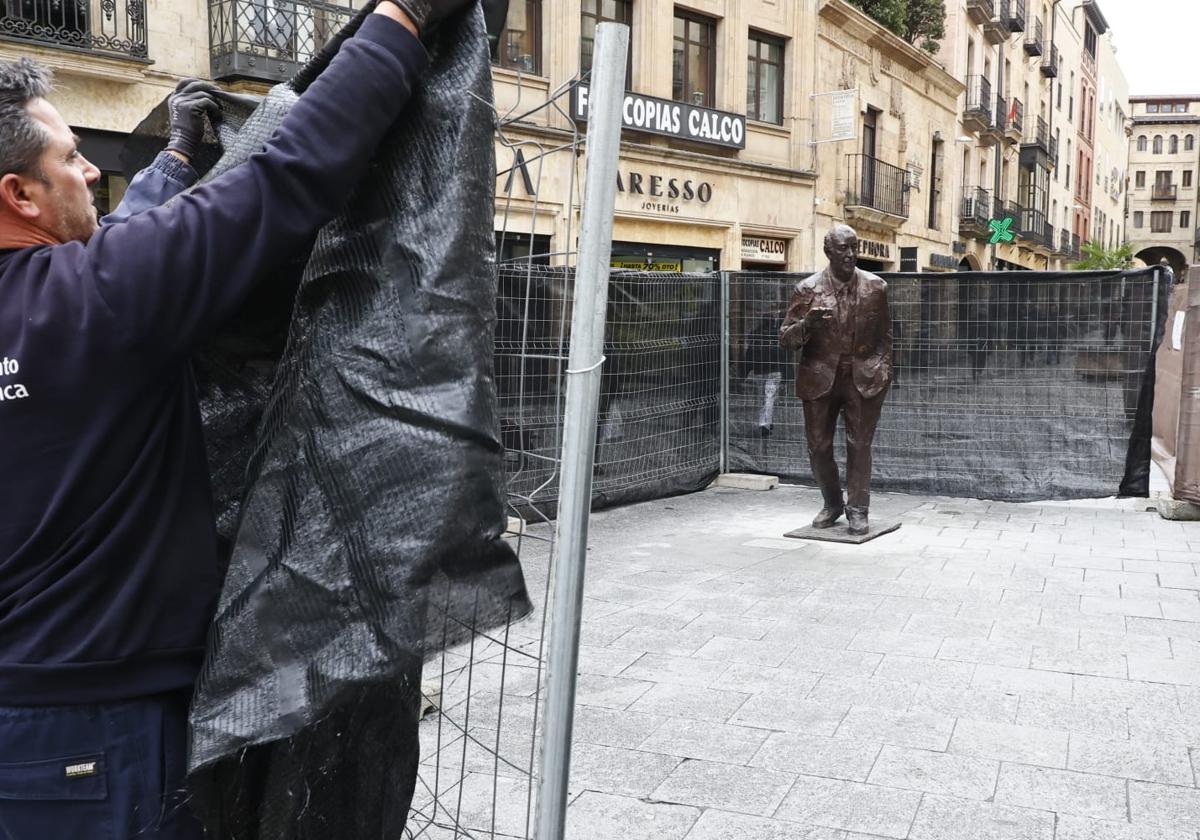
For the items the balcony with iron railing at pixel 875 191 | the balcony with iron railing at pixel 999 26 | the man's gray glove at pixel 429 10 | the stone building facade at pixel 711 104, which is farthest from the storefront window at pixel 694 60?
the man's gray glove at pixel 429 10

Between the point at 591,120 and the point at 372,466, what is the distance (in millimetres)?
669

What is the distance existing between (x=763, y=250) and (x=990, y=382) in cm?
1271

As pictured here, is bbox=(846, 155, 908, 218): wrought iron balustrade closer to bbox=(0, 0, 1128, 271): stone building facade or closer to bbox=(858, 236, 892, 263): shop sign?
bbox=(0, 0, 1128, 271): stone building facade

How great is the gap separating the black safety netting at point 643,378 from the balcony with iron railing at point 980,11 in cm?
2600

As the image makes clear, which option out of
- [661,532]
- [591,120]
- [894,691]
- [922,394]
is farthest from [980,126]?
[591,120]

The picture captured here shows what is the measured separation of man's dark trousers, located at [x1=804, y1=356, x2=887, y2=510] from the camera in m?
8.40

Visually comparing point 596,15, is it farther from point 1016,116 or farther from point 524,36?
point 1016,116

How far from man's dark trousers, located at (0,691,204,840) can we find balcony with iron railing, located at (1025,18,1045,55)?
45694 millimetres

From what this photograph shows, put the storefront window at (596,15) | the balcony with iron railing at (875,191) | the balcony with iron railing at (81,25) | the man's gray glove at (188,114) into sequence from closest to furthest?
the man's gray glove at (188,114) < the balcony with iron railing at (81,25) < the storefront window at (596,15) < the balcony with iron railing at (875,191)

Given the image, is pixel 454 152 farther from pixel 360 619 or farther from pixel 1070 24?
pixel 1070 24

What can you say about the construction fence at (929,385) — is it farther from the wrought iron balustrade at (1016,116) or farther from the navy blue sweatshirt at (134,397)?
the wrought iron balustrade at (1016,116)

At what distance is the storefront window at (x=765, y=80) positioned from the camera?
73.5ft

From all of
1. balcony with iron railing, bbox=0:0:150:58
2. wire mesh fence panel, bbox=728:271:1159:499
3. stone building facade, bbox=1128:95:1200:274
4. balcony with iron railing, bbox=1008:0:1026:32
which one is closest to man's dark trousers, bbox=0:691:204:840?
wire mesh fence panel, bbox=728:271:1159:499

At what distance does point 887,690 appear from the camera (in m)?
4.89
